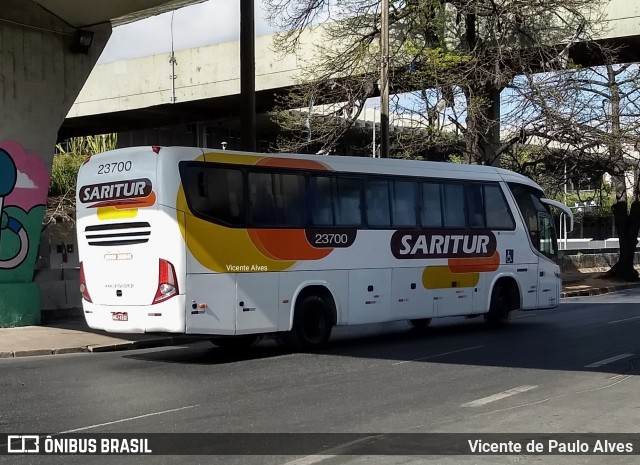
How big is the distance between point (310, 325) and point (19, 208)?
7.61 meters

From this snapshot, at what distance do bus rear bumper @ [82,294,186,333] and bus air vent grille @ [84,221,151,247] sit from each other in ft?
3.44

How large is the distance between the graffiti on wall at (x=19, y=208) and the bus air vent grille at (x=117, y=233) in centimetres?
498

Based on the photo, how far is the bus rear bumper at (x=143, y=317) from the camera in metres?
13.2

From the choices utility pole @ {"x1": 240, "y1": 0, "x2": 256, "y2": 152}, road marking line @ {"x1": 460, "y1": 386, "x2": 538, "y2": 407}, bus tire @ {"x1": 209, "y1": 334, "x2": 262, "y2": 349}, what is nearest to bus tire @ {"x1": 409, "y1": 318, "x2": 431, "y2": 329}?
bus tire @ {"x1": 209, "y1": 334, "x2": 262, "y2": 349}

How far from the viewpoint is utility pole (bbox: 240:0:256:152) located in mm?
18250

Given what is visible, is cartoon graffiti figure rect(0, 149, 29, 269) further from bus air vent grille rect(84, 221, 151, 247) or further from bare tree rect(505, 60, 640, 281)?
bare tree rect(505, 60, 640, 281)

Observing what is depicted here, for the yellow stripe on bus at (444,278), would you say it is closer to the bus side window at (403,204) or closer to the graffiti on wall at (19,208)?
the bus side window at (403,204)

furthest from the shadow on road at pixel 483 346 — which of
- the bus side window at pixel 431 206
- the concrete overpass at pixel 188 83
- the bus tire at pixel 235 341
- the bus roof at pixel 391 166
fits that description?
the concrete overpass at pixel 188 83

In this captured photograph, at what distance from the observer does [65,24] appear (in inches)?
765

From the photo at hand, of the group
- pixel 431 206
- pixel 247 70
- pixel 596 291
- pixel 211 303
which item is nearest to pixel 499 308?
pixel 431 206

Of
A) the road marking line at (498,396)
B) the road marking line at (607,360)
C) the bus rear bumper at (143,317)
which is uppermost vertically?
the bus rear bumper at (143,317)

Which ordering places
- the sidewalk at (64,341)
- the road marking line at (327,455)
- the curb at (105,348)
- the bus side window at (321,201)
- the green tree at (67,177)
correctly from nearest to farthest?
the road marking line at (327,455) → the curb at (105,348) → the bus side window at (321,201) → the sidewalk at (64,341) → the green tree at (67,177)

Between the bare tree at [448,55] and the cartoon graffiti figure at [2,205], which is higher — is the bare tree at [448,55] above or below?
above

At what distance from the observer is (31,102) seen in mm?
18844
